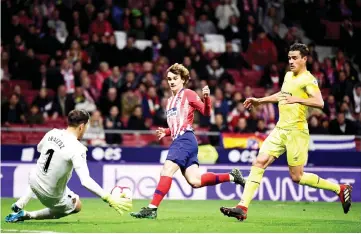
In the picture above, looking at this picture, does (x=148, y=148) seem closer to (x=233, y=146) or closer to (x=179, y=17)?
(x=233, y=146)

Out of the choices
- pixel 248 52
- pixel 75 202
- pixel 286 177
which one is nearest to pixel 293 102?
pixel 75 202

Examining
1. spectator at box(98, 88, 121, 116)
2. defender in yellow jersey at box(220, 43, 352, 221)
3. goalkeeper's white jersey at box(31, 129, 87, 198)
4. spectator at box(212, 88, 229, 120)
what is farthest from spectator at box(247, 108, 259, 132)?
goalkeeper's white jersey at box(31, 129, 87, 198)

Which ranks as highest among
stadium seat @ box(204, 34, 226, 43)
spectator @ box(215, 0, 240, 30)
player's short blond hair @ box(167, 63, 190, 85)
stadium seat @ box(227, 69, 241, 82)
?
spectator @ box(215, 0, 240, 30)

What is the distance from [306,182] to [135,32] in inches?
479

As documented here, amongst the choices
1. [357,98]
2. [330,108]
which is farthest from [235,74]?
[357,98]

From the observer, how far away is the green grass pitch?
1045 cm

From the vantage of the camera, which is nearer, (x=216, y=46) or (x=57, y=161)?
(x=57, y=161)

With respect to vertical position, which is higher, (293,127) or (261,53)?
(261,53)

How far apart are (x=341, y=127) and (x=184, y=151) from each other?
34.0ft

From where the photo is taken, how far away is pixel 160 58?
22.4 m

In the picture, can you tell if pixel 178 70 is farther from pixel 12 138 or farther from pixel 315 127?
pixel 315 127

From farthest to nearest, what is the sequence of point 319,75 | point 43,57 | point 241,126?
point 319,75, point 43,57, point 241,126

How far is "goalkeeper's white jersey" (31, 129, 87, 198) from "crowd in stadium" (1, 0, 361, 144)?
845 cm

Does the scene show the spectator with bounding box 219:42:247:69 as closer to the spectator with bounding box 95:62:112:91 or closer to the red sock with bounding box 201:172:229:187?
the spectator with bounding box 95:62:112:91
